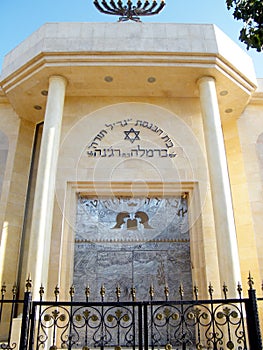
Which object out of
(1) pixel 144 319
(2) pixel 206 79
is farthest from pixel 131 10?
(1) pixel 144 319

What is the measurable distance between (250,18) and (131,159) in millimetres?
4329

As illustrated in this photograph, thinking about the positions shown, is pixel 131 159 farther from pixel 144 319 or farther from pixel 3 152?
pixel 144 319

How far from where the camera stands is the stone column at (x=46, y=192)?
617 cm

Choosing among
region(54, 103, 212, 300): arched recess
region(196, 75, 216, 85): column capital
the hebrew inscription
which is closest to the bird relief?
region(54, 103, 212, 300): arched recess

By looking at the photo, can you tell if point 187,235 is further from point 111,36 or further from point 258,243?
point 111,36

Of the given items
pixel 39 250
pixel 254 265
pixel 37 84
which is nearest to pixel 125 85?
pixel 37 84

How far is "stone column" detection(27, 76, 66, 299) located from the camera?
6.17 m

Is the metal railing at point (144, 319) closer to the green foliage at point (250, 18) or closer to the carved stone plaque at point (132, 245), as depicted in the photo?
the carved stone plaque at point (132, 245)

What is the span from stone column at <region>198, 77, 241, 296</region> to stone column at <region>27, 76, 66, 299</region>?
3.34 m

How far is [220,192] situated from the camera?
267 inches

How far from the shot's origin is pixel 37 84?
27.1 ft

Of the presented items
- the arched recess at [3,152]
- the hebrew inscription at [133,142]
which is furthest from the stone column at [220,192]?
the arched recess at [3,152]

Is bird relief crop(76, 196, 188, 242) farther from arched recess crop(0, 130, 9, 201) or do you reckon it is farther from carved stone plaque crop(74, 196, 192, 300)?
arched recess crop(0, 130, 9, 201)

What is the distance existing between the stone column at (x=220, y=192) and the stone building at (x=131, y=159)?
3 centimetres
